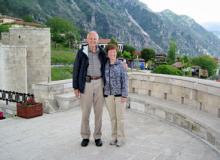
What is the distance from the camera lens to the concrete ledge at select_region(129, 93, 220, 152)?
16.6 ft

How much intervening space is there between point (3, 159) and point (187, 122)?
3374mm

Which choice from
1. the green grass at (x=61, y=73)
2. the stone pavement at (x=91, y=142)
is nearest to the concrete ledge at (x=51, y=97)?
the stone pavement at (x=91, y=142)

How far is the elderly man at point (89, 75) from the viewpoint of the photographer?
475cm

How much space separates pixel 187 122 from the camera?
19.1ft

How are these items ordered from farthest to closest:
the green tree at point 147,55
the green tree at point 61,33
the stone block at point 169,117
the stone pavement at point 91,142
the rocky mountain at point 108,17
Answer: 1. the rocky mountain at point 108,17
2. the green tree at point 147,55
3. the green tree at point 61,33
4. the stone block at point 169,117
5. the stone pavement at point 91,142

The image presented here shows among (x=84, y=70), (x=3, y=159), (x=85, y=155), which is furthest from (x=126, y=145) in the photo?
(x=3, y=159)

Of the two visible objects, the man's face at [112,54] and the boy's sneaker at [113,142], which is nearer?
the man's face at [112,54]

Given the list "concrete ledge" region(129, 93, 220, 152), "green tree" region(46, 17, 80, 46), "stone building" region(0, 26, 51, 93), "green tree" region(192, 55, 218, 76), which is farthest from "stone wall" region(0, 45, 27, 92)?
"green tree" region(192, 55, 218, 76)

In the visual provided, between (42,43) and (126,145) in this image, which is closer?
(126,145)

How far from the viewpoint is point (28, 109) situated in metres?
6.67

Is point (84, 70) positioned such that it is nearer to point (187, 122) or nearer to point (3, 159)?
point (3, 159)

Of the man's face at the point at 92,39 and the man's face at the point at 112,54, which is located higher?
the man's face at the point at 92,39

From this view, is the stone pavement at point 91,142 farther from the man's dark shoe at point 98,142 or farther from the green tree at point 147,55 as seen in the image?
the green tree at point 147,55

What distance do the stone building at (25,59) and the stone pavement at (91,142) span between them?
54.5ft
